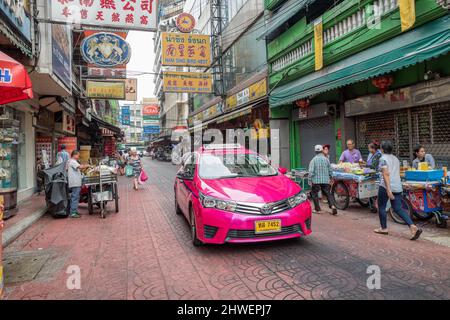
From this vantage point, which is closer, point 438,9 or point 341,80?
point 438,9

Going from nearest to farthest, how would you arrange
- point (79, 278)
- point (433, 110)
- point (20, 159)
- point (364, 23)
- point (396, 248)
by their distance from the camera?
1. point (79, 278)
2. point (396, 248)
3. point (433, 110)
4. point (364, 23)
5. point (20, 159)

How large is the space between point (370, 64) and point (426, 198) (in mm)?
3908

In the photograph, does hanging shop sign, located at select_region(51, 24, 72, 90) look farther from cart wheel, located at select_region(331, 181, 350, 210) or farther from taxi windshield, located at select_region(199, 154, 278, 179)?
cart wheel, located at select_region(331, 181, 350, 210)

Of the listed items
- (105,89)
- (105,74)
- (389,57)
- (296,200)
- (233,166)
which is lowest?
(296,200)

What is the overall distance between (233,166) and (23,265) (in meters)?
3.83

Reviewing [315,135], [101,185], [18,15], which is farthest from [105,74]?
Answer: [315,135]

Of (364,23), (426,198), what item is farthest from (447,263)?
(364,23)

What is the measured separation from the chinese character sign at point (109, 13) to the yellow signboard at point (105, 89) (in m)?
9.85

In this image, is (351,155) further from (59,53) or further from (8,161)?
(59,53)

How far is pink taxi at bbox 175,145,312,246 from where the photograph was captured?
4.64 metres

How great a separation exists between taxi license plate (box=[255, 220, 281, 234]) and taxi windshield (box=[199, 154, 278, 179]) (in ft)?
4.38

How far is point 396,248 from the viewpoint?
506cm

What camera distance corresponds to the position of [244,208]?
4676 millimetres
